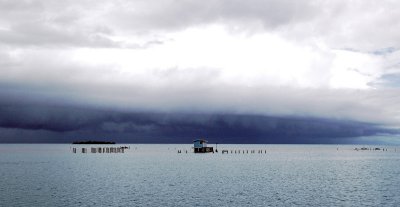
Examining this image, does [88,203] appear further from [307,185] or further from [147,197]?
[307,185]

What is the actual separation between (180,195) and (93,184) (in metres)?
18.8

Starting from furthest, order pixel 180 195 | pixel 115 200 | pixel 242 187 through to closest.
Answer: pixel 242 187, pixel 180 195, pixel 115 200

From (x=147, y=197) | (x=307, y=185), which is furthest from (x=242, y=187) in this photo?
(x=147, y=197)

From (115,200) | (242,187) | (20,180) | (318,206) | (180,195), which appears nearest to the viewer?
(318,206)

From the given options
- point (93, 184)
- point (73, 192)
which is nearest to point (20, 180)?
point (93, 184)

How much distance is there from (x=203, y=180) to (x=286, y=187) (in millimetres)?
15446

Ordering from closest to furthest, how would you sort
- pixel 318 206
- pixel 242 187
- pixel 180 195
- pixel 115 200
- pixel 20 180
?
pixel 318 206 → pixel 115 200 → pixel 180 195 → pixel 242 187 → pixel 20 180

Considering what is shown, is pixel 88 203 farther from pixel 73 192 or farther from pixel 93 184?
pixel 93 184

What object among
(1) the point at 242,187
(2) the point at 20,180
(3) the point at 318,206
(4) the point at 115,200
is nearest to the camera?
(3) the point at 318,206

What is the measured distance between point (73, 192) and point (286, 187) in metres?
31.1

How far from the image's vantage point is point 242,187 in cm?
6556

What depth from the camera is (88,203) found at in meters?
49.9

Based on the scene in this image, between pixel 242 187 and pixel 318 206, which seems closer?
pixel 318 206

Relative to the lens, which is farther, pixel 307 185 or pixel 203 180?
pixel 203 180
